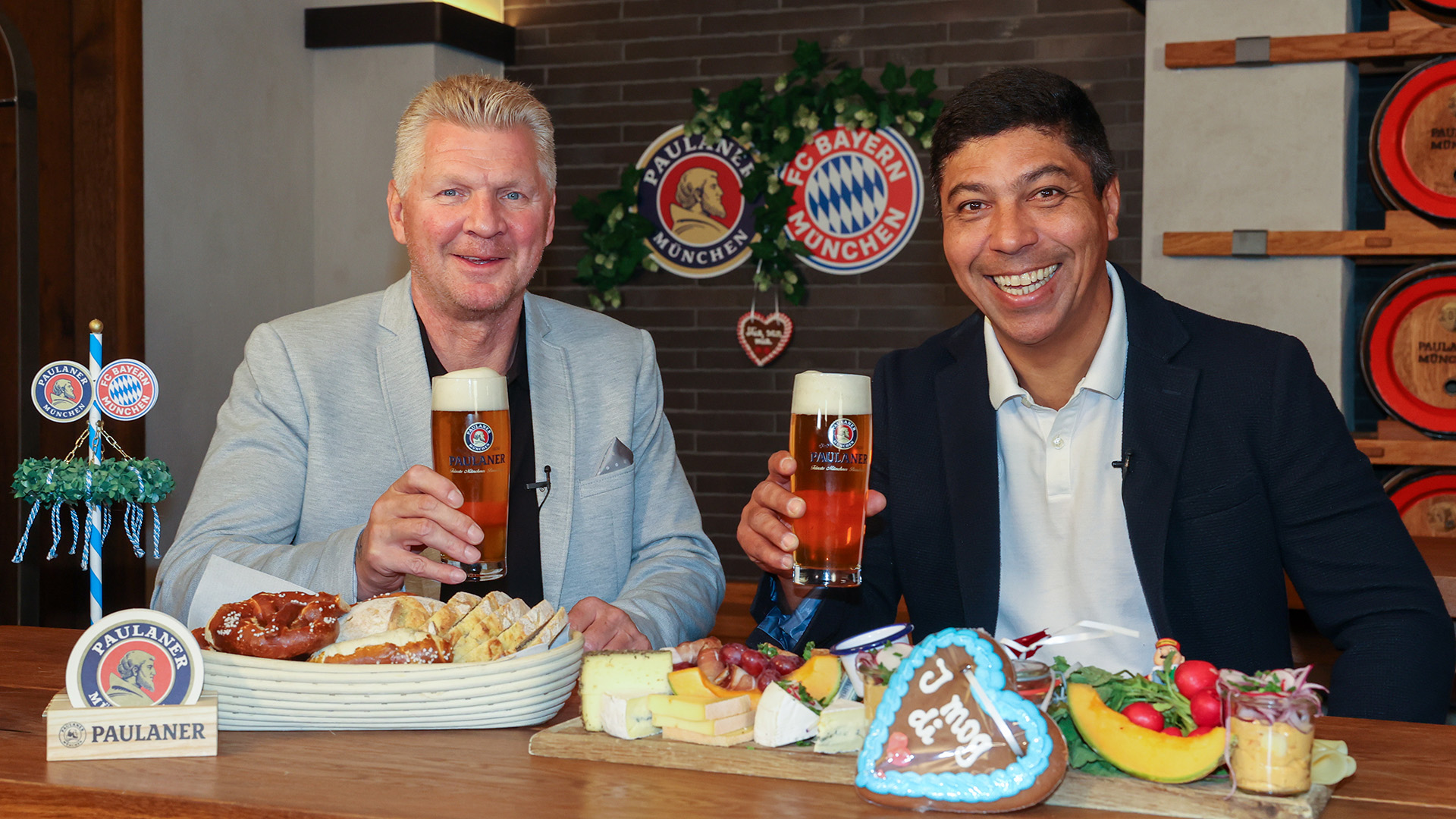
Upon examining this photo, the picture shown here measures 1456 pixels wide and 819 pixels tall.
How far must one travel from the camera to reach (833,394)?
1.43 meters

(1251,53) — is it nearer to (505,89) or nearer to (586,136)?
(505,89)

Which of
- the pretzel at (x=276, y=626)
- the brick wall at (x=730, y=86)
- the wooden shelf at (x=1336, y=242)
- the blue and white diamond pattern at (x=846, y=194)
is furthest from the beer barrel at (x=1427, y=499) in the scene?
the pretzel at (x=276, y=626)

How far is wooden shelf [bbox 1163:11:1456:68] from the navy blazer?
171 centimetres

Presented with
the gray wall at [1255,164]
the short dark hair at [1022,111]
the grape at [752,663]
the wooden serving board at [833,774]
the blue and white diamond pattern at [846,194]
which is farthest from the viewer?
the blue and white diamond pattern at [846,194]

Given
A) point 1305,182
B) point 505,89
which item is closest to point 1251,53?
point 1305,182

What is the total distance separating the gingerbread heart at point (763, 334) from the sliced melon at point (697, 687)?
12.5 feet

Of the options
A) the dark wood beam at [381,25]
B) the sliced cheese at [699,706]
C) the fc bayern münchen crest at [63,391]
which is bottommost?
the sliced cheese at [699,706]

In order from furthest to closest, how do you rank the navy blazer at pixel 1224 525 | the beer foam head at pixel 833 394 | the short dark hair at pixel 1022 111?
the short dark hair at pixel 1022 111 → the navy blazer at pixel 1224 525 → the beer foam head at pixel 833 394

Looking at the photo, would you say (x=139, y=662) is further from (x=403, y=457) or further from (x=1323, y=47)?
(x=1323, y=47)

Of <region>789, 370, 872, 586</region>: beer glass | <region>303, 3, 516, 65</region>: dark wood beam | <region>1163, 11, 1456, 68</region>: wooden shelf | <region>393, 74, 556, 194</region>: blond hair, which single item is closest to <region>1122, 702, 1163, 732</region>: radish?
<region>789, 370, 872, 586</region>: beer glass

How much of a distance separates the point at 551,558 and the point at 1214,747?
1.21 meters

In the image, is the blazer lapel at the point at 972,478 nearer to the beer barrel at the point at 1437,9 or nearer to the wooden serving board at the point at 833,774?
the wooden serving board at the point at 833,774

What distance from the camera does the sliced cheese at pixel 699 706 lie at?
1.20 metres

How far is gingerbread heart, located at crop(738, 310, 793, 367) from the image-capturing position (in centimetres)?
505
